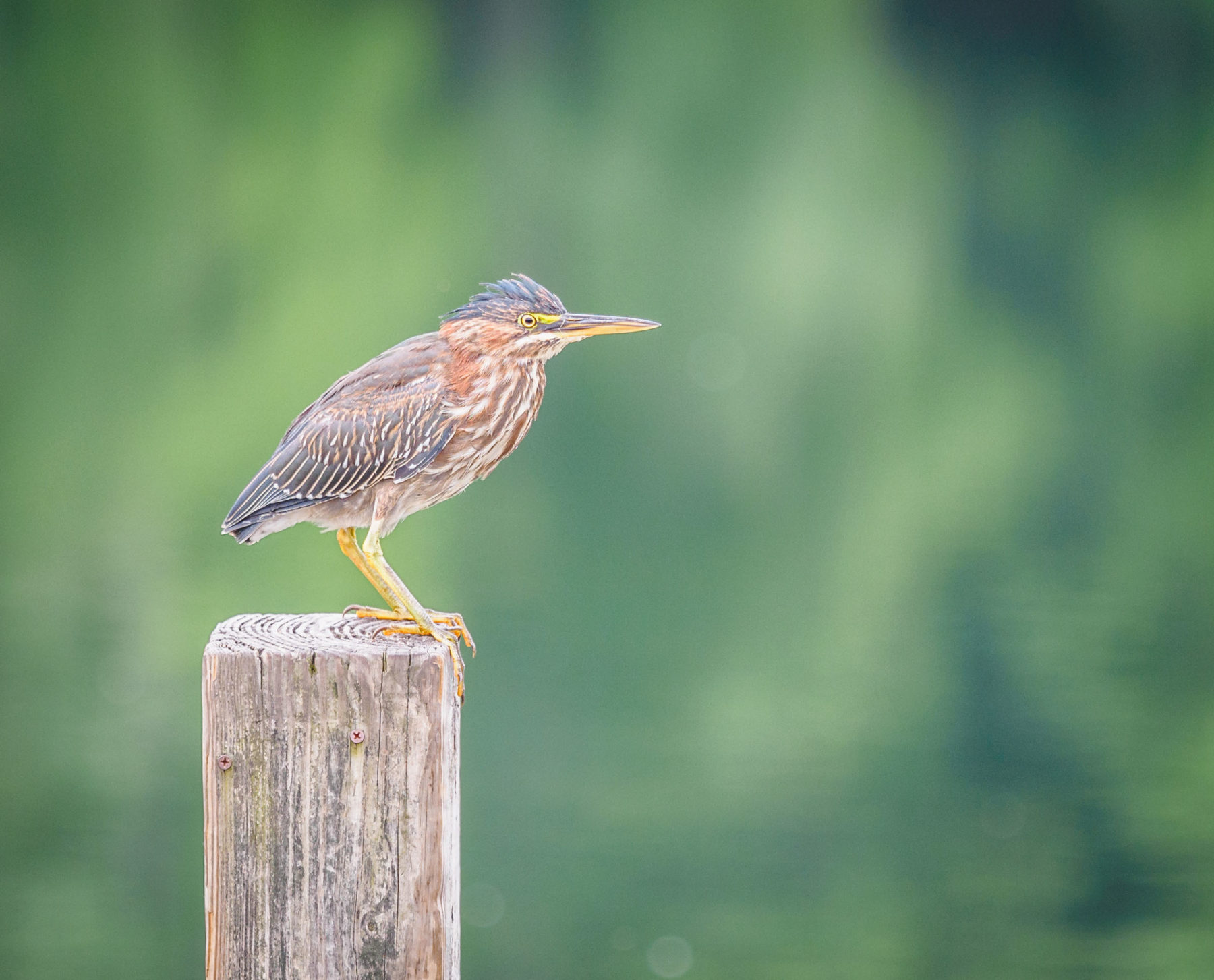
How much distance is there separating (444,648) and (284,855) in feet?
1.36

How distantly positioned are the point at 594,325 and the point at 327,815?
141cm

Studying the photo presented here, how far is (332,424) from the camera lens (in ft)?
9.66

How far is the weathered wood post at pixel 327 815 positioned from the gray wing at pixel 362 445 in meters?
1.03

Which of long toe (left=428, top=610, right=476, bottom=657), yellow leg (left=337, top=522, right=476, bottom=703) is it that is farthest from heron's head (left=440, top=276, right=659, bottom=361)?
long toe (left=428, top=610, right=476, bottom=657)

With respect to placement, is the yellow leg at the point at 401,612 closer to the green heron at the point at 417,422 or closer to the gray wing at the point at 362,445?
the green heron at the point at 417,422

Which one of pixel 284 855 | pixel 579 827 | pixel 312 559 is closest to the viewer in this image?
pixel 284 855

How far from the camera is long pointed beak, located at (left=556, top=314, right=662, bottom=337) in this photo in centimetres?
282

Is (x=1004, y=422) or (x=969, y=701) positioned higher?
(x=1004, y=422)

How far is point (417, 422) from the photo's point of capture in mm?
2885

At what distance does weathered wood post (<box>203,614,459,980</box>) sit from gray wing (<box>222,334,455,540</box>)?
1.03m

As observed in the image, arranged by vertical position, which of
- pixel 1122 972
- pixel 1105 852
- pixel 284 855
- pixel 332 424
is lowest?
pixel 1122 972

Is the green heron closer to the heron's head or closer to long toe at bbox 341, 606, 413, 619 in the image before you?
the heron's head

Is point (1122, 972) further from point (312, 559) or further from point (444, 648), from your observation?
point (444, 648)

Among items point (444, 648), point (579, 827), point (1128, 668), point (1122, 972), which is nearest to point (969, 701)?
point (1128, 668)
